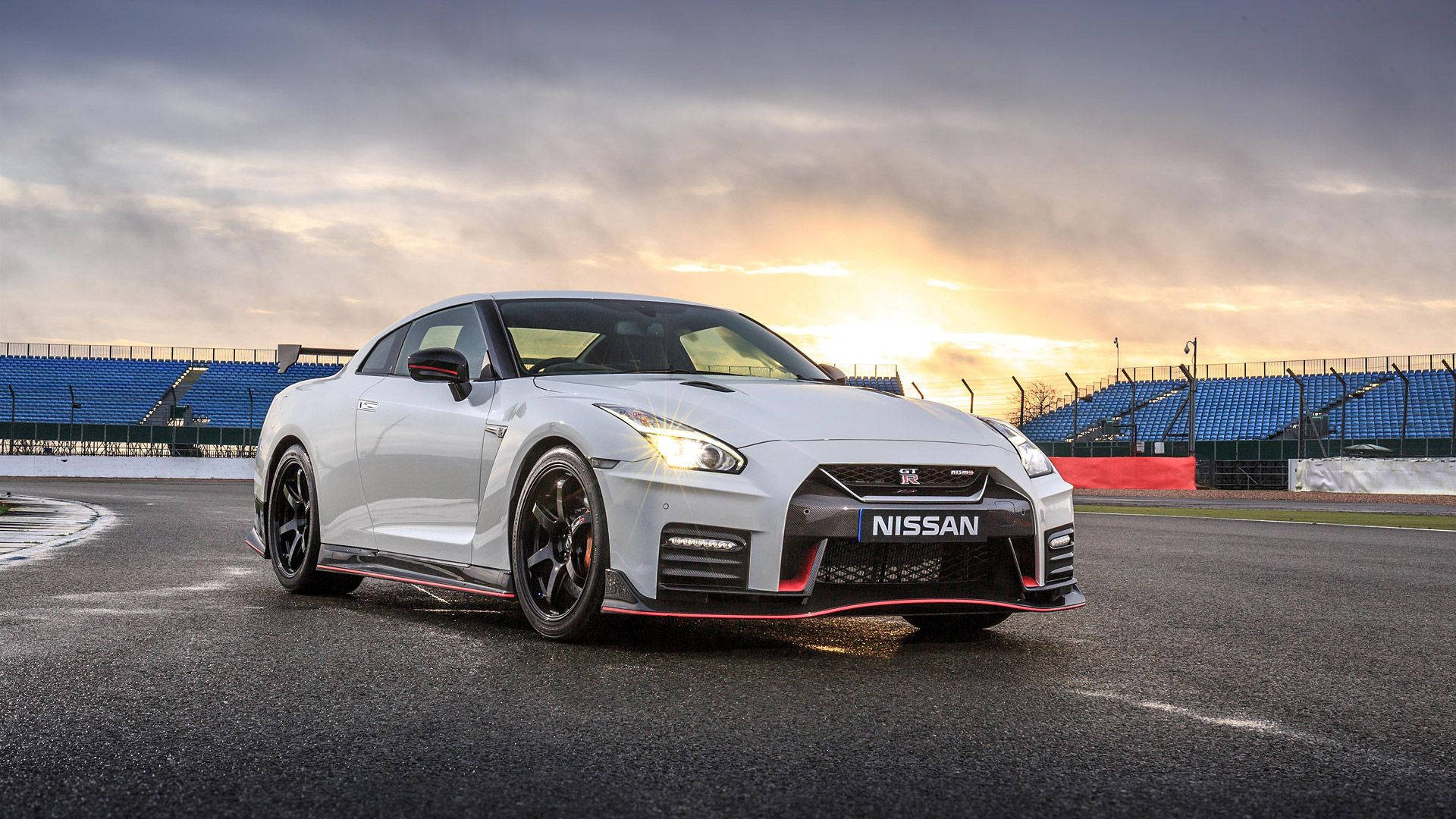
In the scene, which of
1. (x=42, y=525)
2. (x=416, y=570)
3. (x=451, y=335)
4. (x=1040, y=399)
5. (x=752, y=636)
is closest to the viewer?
(x=752, y=636)

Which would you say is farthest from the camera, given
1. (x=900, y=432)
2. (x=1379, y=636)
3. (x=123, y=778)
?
(x=1379, y=636)

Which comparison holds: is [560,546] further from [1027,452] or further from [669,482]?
[1027,452]

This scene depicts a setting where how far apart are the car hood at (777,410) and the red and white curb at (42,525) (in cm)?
519

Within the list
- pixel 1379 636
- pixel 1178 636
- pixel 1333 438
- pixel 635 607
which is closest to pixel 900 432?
pixel 635 607

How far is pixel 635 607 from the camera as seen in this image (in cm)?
483

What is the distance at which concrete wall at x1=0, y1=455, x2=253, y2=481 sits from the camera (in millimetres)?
42000

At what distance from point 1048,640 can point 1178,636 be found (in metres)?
0.67

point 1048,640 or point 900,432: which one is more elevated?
point 900,432

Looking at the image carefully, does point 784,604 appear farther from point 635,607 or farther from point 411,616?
point 411,616

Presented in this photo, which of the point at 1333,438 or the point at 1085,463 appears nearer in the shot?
the point at 1085,463

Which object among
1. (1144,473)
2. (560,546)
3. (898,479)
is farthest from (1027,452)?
(1144,473)

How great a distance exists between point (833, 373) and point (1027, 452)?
4.62 feet

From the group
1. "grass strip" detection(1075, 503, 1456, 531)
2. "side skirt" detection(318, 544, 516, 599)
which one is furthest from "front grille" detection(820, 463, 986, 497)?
"grass strip" detection(1075, 503, 1456, 531)

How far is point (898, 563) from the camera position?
15.9 ft
